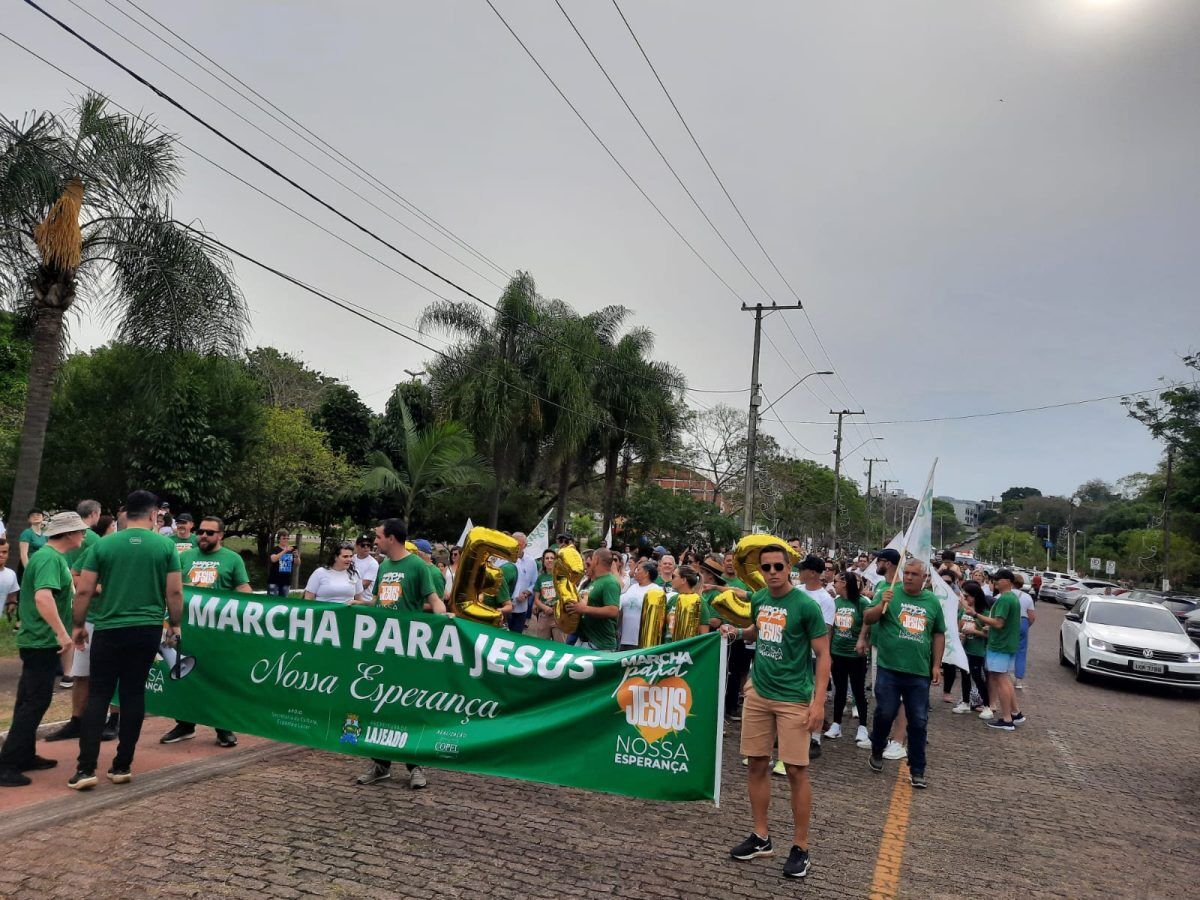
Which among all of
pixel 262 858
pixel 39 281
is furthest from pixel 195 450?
pixel 262 858

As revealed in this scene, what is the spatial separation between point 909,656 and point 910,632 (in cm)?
20

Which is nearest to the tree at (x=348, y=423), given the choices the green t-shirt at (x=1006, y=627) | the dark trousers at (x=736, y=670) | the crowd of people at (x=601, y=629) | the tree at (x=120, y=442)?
the tree at (x=120, y=442)

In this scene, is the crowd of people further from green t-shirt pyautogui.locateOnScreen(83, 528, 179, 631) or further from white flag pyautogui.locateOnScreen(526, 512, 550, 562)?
white flag pyautogui.locateOnScreen(526, 512, 550, 562)

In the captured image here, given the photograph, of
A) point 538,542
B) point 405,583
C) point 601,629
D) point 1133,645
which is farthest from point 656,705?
point 1133,645

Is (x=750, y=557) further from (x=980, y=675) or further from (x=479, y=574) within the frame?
(x=980, y=675)

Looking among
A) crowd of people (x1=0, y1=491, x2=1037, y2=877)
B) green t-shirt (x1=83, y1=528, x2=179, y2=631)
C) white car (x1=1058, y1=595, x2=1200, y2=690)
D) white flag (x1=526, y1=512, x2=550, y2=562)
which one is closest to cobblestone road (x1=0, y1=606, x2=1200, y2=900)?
crowd of people (x1=0, y1=491, x2=1037, y2=877)

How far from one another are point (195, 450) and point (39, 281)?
9.29 m

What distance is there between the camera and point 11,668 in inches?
364

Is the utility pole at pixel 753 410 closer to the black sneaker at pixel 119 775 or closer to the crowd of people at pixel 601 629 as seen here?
the crowd of people at pixel 601 629

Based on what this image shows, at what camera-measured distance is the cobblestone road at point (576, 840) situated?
4.47 metres

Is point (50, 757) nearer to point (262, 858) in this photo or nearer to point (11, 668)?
point (262, 858)

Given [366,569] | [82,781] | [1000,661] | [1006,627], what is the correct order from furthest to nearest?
[366,569] < [1000,661] < [1006,627] < [82,781]

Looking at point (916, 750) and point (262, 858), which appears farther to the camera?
point (916, 750)

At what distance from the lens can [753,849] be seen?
5.09 metres
